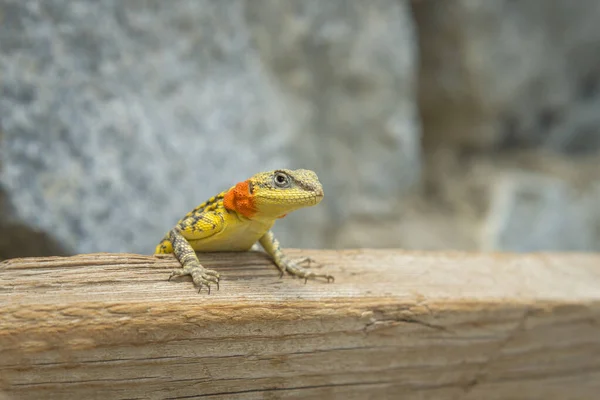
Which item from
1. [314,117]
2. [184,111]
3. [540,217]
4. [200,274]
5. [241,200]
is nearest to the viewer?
[200,274]

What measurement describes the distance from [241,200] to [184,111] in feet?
6.22

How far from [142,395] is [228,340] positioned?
34 centimetres

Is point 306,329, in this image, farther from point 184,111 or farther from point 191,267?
point 184,111

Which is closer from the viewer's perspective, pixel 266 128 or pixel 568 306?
pixel 568 306

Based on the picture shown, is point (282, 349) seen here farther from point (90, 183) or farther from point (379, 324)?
point (90, 183)

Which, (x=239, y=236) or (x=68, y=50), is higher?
(x=68, y=50)

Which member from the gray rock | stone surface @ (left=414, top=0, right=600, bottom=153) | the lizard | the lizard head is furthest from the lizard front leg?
stone surface @ (left=414, top=0, right=600, bottom=153)

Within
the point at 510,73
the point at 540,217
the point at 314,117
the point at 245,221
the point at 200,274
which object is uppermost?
the point at 510,73

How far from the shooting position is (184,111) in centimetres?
381

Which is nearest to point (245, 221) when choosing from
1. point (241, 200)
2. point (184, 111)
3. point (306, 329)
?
point (241, 200)

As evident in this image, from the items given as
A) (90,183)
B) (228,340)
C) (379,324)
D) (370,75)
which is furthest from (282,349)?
(370,75)

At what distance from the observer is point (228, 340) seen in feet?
6.29

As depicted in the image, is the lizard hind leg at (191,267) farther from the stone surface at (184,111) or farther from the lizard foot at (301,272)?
the stone surface at (184,111)

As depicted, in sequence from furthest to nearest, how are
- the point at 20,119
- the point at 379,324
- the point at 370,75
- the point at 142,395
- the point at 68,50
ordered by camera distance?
the point at 370,75 < the point at 68,50 < the point at 20,119 < the point at 379,324 < the point at 142,395
